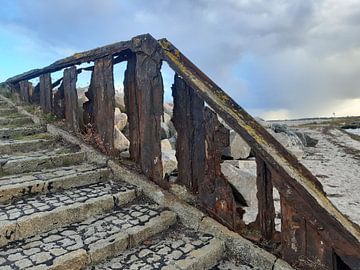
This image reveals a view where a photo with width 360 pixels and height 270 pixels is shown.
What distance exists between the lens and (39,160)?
4.31 metres

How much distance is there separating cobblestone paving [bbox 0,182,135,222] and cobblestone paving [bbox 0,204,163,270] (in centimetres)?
27

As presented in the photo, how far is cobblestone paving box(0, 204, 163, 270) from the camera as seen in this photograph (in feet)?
8.64

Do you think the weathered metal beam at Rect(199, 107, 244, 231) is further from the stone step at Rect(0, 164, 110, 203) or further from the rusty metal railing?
the stone step at Rect(0, 164, 110, 203)

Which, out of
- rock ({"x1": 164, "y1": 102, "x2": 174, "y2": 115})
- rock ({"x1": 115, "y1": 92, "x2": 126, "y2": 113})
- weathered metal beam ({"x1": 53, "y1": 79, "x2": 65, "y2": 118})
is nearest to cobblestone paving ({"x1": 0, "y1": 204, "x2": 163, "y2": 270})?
weathered metal beam ({"x1": 53, "y1": 79, "x2": 65, "y2": 118})

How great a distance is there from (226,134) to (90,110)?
232cm

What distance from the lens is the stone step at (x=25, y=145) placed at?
4.77 metres

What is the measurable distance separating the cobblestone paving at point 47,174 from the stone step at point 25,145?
3.02 ft

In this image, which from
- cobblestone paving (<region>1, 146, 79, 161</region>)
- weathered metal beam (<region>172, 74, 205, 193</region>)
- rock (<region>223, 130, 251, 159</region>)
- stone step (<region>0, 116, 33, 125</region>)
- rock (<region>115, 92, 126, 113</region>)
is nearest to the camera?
weathered metal beam (<region>172, 74, 205, 193</region>)

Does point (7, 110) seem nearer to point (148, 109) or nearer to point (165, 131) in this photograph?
point (165, 131)

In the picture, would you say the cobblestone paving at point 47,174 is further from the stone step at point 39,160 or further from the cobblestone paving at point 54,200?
the cobblestone paving at point 54,200

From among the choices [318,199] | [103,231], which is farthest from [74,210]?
[318,199]

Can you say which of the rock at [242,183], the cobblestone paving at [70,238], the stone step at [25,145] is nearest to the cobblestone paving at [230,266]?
the cobblestone paving at [70,238]

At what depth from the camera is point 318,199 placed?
2730mm

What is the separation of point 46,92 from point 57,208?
3.28 meters
